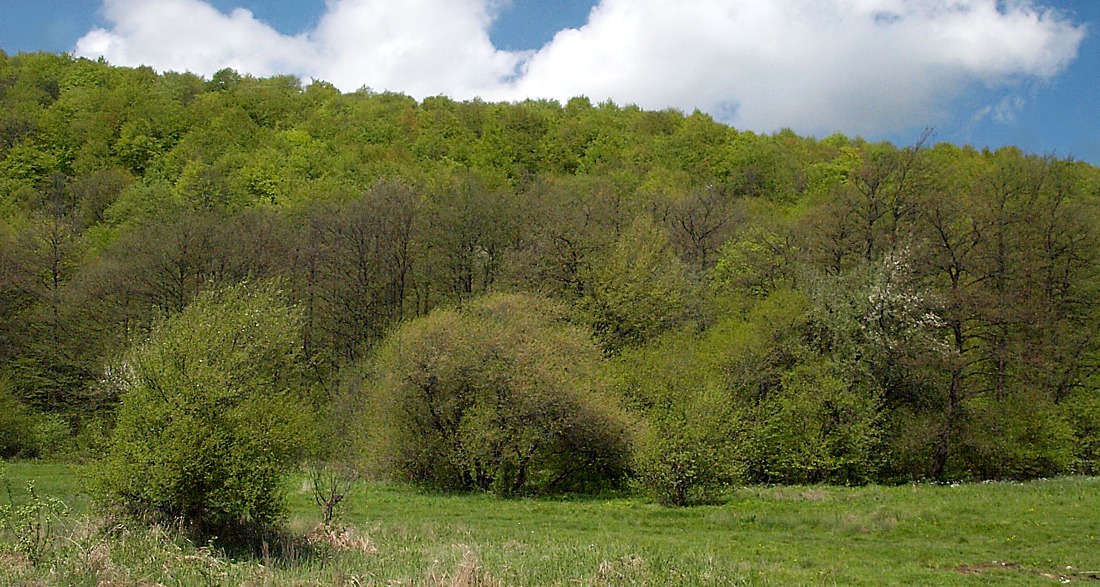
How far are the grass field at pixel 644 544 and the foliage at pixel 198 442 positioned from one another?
3.16ft

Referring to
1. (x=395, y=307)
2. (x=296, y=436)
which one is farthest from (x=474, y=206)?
(x=296, y=436)

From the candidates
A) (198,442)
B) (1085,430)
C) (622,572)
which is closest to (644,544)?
(622,572)

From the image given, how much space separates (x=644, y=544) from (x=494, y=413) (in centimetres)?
1188

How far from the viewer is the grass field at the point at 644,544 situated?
40.2 ft

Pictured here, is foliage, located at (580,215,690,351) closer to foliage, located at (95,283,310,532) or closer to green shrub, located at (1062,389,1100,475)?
green shrub, located at (1062,389,1100,475)

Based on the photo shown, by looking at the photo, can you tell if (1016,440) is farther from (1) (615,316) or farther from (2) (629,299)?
(1) (615,316)

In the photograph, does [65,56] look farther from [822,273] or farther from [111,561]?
[111,561]

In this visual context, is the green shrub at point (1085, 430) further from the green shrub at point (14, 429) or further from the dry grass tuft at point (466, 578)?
the green shrub at point (14, 429)

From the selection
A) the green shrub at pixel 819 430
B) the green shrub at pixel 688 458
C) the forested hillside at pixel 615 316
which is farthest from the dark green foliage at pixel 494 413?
the green shrub at pixel 819 430

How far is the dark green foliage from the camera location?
90.0 ft

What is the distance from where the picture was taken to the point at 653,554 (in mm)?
14789

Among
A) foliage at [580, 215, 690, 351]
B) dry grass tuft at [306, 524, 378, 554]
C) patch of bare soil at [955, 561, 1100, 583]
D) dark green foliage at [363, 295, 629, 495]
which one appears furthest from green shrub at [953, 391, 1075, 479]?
dry grass tuft at [306, 524, 378, 554]

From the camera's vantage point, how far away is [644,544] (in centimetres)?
1625

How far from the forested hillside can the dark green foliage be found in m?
0.09
